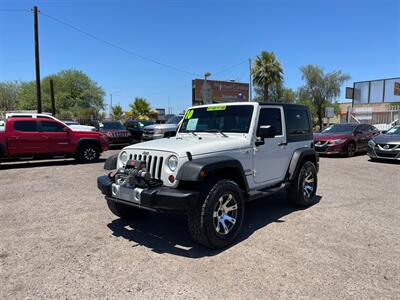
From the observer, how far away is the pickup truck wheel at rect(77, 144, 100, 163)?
11.4m

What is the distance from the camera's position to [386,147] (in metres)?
11.2

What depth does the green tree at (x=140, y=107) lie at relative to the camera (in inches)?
2837

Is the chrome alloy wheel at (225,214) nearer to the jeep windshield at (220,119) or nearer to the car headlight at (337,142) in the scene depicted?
the jeep windshield at (220,119)

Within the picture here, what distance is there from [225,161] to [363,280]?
1908 mm

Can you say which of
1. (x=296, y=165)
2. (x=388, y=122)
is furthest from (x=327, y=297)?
(x=388, y=122)

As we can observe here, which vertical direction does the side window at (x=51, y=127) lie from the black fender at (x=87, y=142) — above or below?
above

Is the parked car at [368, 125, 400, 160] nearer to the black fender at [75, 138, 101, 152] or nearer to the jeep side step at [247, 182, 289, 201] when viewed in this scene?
the jeep side step at [247, 182, 289, 201]

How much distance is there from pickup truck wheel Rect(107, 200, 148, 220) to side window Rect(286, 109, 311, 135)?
2914 mm

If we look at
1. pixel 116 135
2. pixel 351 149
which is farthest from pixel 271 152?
pixel 116 135

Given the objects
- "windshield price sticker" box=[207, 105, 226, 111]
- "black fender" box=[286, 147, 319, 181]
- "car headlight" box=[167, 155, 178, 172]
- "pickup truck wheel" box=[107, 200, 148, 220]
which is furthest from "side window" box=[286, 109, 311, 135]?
"pickup truck wheel" box=[107, 200, 148, 220]

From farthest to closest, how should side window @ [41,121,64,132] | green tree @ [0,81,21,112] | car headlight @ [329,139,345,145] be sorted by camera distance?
1. green tree @ [0,81,21,112]
2. car headlight @ [329,139,345,145]
3. side window @ [41,121,64,132]

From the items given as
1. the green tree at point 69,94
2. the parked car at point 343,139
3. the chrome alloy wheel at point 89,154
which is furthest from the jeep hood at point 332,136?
the green tree at point 69,94

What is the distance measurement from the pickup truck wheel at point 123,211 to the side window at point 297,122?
9.56ft

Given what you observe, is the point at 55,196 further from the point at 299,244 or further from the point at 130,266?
the point at 299,244
